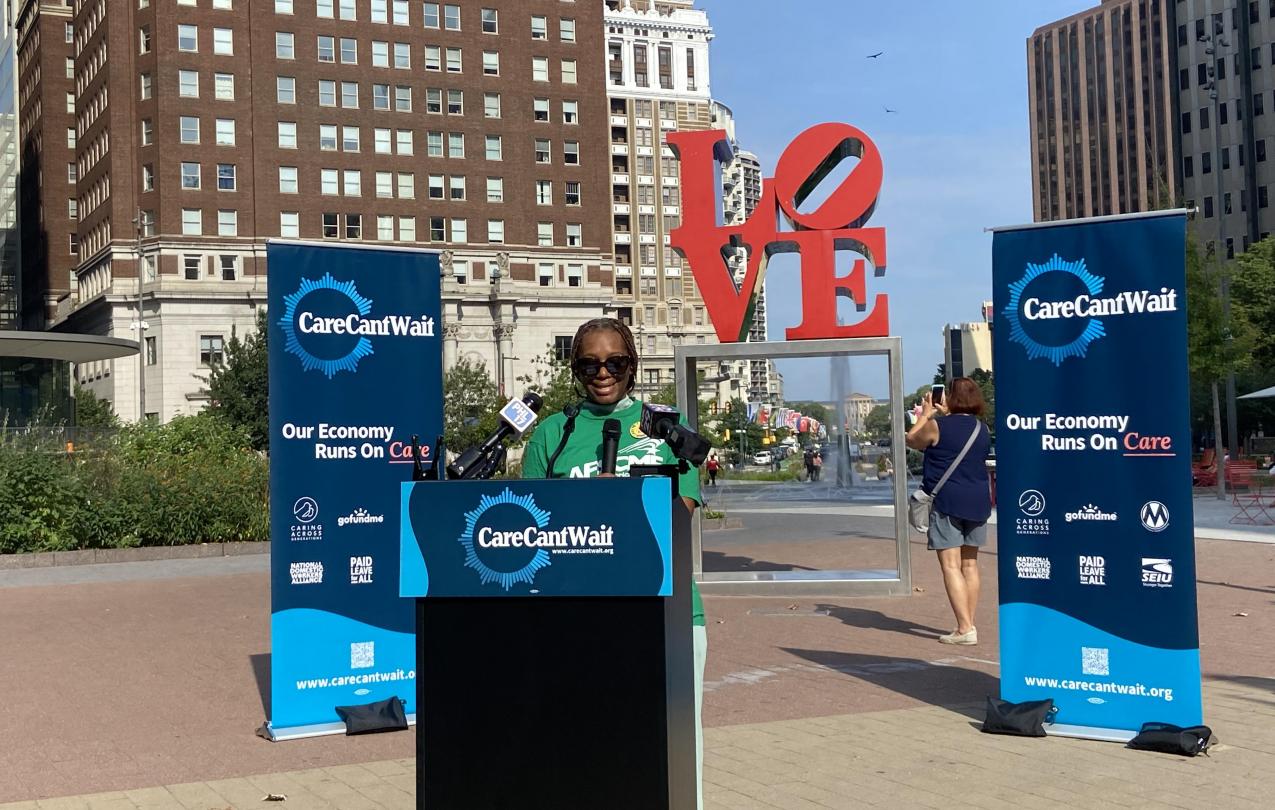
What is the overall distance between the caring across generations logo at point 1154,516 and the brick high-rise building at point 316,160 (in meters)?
70.1

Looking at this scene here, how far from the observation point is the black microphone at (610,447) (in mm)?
3619

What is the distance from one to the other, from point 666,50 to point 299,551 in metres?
130

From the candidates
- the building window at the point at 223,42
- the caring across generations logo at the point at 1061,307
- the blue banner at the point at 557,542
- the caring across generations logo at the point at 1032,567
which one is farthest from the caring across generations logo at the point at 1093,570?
the building window at the point at 223,42

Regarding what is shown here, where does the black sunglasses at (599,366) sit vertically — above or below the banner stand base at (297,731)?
above

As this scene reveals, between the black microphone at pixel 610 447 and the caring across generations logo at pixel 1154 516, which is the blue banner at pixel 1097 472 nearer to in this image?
the caring across generations logo at pixel 1154 516

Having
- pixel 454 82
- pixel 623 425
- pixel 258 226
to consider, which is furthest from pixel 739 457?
pixel 454 82

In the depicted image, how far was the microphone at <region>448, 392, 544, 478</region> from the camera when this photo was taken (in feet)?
12.5

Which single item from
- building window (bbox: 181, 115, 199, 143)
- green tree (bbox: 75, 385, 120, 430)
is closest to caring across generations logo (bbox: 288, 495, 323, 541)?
green tree (bbox: 75, 385, 120, 430)

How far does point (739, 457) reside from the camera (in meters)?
20.4

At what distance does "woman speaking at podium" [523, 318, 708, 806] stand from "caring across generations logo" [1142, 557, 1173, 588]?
137 inches

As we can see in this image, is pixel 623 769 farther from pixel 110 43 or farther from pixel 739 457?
pixel 110 43

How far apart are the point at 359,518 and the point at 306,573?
0.43m

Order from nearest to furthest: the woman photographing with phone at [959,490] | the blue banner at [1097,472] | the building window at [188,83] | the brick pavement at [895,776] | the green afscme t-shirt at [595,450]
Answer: the green afscme t-shirt at [595,450] < the brick pavement at [895,776] < the blue banner at [1097,472] < the woman photographing with phone at [959,490] < the building window at [188,83]

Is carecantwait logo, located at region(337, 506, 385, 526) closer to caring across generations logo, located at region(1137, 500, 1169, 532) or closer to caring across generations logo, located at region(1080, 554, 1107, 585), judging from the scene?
caring across generations logo, located at region(1080, 554, 1107, 585)
